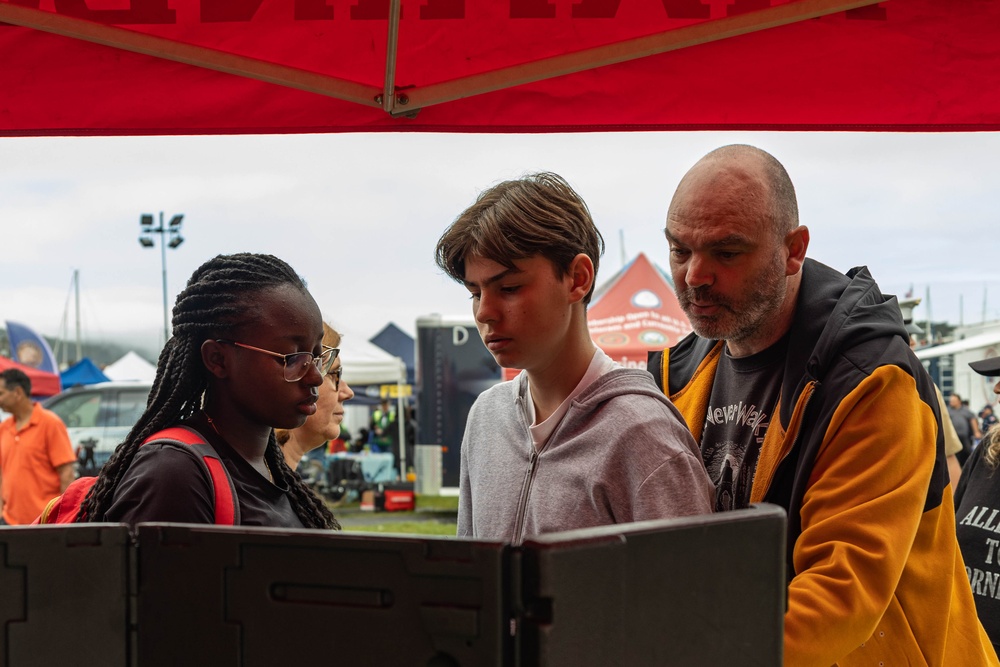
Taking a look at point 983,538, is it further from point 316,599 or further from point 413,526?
point 413,526

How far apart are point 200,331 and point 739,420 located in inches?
46.2

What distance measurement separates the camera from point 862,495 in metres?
1.63

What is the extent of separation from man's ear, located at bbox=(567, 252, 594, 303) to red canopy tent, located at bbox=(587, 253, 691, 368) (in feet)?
33.2

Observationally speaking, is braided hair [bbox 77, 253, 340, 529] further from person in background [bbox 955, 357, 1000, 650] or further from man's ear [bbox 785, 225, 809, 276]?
person in background [bbox 955, 357, 1000, 650]

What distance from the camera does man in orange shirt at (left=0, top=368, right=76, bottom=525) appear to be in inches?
263

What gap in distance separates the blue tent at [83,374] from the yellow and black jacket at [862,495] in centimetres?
2067

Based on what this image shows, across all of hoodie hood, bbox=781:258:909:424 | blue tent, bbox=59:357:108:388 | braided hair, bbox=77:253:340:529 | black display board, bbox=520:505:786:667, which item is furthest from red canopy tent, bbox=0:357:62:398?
black display board, bbox=520:505:786:667

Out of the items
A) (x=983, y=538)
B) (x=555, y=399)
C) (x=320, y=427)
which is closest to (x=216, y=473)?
(x=555, y=399)

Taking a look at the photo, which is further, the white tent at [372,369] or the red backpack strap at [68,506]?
the white tent at [372,369]

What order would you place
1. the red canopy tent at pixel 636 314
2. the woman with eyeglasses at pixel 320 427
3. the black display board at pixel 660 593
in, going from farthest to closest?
the red canopy tent at pixel 636 314
the woman with eyeglasses at pixel 320 427
the black display board at pixel 660 593

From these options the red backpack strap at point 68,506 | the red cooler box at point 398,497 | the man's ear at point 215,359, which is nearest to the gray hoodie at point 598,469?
the man's ear at point 215,359

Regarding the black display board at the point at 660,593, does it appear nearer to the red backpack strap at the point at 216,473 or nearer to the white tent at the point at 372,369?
the red backpack strap at the point at 216,473

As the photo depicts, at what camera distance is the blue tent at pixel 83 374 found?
20062 millimetres

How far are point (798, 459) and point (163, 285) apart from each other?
22326 millimetres
